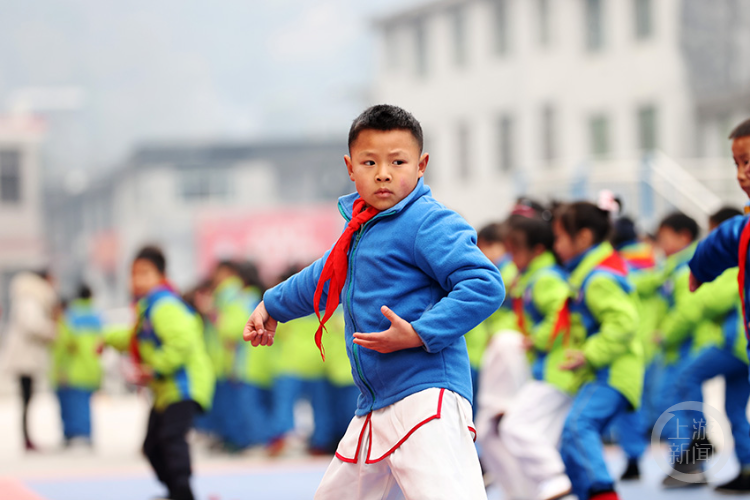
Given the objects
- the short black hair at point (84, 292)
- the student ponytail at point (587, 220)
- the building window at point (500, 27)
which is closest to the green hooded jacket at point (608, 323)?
the student ponytail at point (587, 220)

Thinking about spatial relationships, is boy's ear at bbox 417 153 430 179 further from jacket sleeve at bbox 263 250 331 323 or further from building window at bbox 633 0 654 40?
building window at bbox 633 0 654 40

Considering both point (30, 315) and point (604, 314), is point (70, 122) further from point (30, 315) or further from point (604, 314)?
point (604, 314)

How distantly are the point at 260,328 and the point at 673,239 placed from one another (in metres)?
5.22

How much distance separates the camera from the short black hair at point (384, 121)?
138 inches

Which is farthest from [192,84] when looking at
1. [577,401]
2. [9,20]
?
[577,401]

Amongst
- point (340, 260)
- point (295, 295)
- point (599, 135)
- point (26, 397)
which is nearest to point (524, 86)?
point (599, 135)

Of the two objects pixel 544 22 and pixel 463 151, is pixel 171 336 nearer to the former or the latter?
pixel 544 22

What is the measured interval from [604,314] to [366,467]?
256 centimetres

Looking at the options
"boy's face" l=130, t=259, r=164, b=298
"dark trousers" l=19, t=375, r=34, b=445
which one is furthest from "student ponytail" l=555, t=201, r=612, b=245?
"dark trousers" l=19, t=375, r=34, b=445

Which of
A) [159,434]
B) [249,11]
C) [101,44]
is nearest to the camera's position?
[159,434]

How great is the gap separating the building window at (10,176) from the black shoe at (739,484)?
33.8 meters

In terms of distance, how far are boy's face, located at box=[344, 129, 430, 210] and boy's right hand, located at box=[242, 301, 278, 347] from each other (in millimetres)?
619

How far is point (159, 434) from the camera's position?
6562 mm

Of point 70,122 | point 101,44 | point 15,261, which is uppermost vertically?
point 101,44
